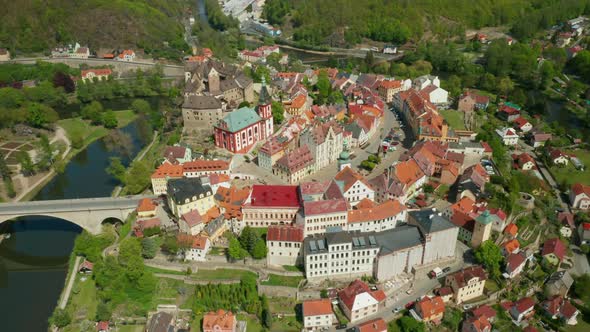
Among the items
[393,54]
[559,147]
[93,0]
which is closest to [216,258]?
[559,147]

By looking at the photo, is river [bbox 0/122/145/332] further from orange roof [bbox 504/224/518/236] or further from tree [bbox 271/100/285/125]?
orange roof [bbox 504/224/518/236]

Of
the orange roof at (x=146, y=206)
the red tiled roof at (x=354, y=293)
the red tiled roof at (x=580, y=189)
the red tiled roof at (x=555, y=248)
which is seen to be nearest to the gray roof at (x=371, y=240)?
the red tiled roof at (x=354, y=293)

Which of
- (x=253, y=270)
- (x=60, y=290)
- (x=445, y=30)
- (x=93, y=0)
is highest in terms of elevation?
(x=93, y=0)

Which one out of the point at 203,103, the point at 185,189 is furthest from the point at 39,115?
the point at 185,189

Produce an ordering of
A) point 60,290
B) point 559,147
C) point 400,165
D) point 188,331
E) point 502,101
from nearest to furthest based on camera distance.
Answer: point 188,331 → point 60,290 → point 400,165 → point 559,147 → point 502,101

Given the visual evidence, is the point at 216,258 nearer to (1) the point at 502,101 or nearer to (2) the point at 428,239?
(2) the point at 428,239

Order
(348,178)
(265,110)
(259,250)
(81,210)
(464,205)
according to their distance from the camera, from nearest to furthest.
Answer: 1. (259,250)
2. (464,205)
3. (348,178)
4. (81,210)
5. (265,110)

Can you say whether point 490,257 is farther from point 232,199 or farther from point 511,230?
point 232,199
